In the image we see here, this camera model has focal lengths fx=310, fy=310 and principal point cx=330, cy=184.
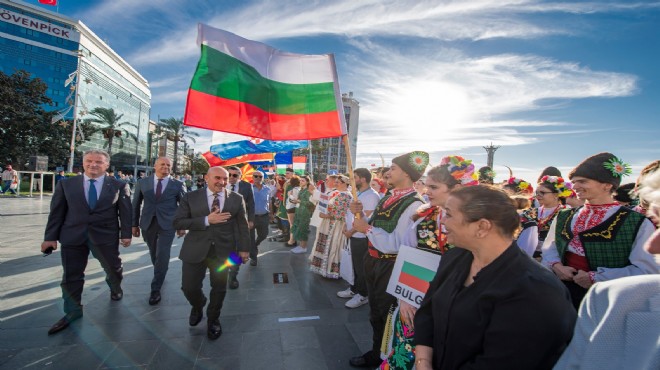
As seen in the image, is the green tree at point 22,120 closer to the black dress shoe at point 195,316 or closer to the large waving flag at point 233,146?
the large waving flag at point 233,146

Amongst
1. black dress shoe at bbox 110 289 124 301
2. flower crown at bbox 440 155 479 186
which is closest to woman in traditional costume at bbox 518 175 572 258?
flower crown at bbox 440 155 479 186

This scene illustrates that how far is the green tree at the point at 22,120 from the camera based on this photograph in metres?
22.5

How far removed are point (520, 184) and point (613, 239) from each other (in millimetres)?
2315

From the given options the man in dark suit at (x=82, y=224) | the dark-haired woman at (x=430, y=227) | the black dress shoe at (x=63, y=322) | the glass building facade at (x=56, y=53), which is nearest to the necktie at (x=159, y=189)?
the man in dark suit at (x=82, y=224)

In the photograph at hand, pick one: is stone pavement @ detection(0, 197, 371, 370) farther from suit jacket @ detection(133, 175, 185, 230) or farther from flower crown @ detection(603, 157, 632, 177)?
flower crown @ detection(603, 157, 632, 177)

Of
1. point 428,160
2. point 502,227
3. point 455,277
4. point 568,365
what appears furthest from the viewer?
point 428,160

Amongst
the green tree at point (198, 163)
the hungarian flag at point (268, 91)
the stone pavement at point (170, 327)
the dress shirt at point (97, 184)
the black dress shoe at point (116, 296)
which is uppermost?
the green tree at point (198, 163)

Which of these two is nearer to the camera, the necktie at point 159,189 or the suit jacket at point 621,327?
the suit jacket at point 621,327

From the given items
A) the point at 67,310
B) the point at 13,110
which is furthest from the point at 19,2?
the point at 67,310

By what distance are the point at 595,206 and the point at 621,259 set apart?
44 cm

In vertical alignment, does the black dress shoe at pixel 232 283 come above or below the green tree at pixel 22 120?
below

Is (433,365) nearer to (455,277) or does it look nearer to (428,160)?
(455,277)

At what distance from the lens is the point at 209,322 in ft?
11.5

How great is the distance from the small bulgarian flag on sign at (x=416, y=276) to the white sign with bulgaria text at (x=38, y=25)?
61507 mm
